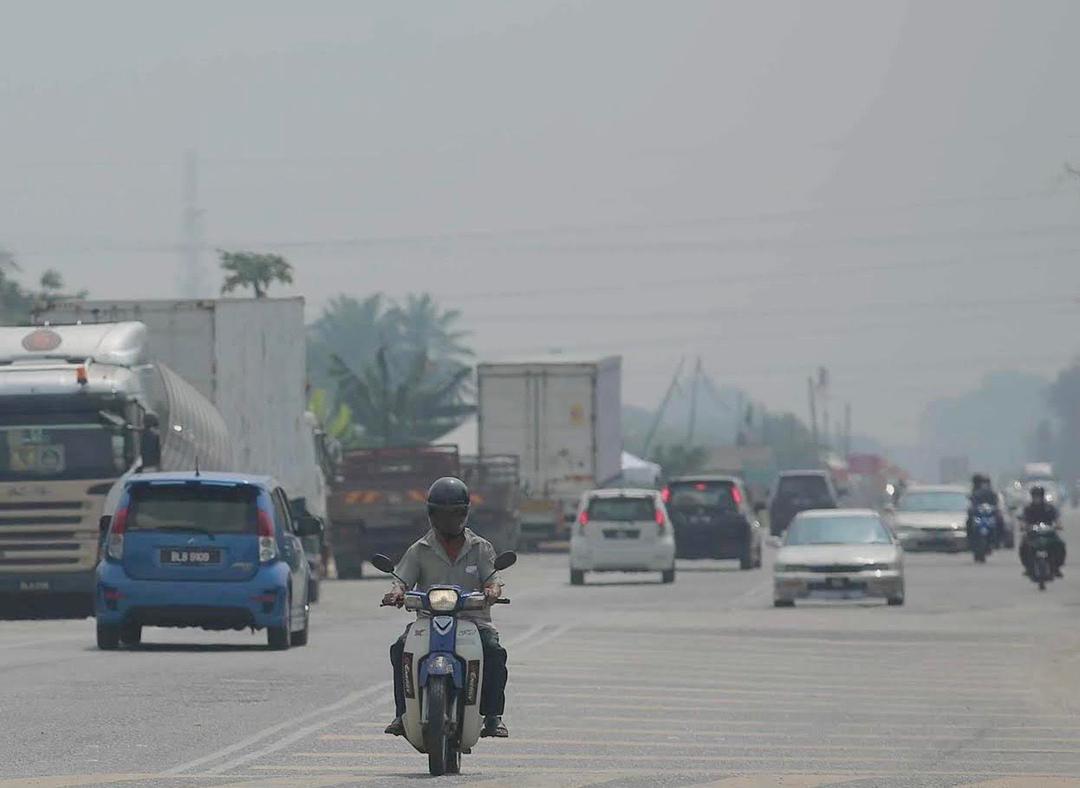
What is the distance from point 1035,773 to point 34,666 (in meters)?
11.4

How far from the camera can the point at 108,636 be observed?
2672 centimetres

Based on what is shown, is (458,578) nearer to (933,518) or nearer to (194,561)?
(194,561)

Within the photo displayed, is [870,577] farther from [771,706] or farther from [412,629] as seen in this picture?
[412,629]

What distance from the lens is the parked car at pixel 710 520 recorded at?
55.1m

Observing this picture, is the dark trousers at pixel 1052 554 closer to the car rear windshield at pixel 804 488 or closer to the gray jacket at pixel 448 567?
the car rear windshield at pixel 804 488

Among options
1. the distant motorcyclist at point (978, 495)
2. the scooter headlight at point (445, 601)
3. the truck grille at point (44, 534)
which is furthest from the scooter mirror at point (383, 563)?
the distant motorcyclist at point (978, 495)

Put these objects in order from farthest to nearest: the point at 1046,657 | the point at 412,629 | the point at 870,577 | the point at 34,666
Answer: the point at 870,577, the point at 1046,657, the point at 34,666, the point at 412,629

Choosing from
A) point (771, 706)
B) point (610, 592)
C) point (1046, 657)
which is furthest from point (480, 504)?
point (771, 706)

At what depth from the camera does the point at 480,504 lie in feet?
172

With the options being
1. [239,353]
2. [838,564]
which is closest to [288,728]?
[838,564]

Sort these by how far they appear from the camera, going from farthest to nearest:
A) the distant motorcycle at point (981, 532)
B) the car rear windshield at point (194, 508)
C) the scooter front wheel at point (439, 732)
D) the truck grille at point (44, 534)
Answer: the distant motorcycle at point (981, 532), the truck grille at point (44, 534), the car rear windshield at point (194, 508), the scooter front wheel at point (439, 732)

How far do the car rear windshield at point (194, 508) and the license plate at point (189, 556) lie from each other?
0.81 ft

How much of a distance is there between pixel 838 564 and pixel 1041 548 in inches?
251

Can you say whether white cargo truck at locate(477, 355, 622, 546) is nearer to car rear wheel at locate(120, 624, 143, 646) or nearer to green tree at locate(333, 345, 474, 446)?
green tree at locate(333, 345, 474, 446)
